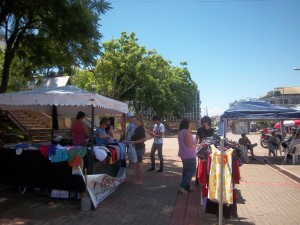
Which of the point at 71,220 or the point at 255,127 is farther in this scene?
the point at 255,127

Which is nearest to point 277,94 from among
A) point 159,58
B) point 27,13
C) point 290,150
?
point 159,58

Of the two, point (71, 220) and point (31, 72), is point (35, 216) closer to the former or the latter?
point (71, 220)

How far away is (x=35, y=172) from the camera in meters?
7.30

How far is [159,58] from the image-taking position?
3588 cm

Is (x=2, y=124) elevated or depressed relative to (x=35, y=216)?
elevated

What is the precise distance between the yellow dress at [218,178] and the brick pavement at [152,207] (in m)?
0.55

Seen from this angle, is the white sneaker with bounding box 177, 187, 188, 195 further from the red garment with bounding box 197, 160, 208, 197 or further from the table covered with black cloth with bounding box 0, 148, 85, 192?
the table covered with black cloth with bounding box 0, 148, 85, 192

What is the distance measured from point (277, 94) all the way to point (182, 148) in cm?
9932

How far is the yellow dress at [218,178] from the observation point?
18.6ft

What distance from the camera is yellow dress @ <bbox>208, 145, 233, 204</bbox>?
18.6 feet

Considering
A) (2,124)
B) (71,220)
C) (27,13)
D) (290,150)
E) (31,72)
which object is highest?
(27,13)

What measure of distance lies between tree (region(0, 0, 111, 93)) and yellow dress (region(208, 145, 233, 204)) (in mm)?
6957

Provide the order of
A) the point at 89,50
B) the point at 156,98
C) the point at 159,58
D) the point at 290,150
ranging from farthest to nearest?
the point at 156,98
the point at 159,58
the point at 290,150
the point at 89,50

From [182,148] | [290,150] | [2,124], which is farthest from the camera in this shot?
[2,124]
